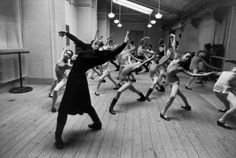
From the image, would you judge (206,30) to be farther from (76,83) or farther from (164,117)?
(76,83)

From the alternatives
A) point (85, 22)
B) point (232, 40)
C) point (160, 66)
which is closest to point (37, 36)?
point (160, 66)

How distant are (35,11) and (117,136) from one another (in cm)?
521

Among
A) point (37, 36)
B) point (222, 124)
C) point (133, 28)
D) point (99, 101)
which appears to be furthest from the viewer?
point (133, 28)

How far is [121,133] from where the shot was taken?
3205mm

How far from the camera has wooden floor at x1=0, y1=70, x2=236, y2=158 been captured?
2.65 metres

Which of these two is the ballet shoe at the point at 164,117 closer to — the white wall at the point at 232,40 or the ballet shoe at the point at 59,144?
the ballet shoe at the point at 59,144

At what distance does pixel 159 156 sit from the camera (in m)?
2.58

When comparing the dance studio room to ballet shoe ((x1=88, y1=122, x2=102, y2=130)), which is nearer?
the dance studio room

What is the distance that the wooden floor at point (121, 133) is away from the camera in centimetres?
265

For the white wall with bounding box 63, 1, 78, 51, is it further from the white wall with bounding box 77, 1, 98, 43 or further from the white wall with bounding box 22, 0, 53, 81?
the white wall with bounding box 22, 0, 53, 81

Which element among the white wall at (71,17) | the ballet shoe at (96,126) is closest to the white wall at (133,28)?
the white wall at (71,17)

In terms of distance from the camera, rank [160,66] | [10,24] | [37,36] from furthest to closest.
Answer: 1. [37,36]
2. [10,24]
3. [160,66]

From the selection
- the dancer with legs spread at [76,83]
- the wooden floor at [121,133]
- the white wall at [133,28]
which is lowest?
the wooden floor at [121,133]

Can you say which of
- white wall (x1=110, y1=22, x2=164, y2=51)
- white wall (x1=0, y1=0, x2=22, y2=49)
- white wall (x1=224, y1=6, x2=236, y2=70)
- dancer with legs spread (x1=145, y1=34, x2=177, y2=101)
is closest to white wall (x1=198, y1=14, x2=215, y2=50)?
white wall (x1=224, y1=6, x2=236, y2=70)
